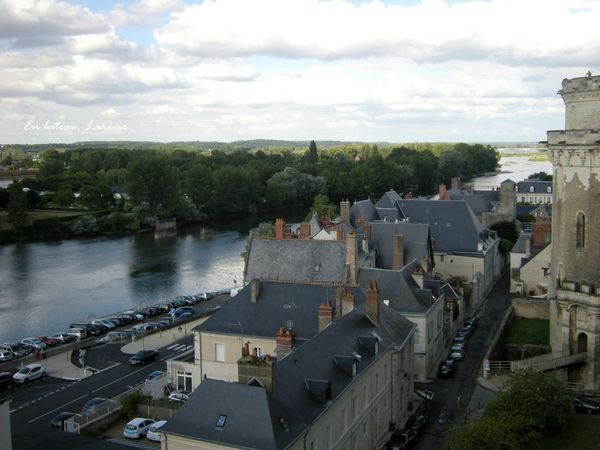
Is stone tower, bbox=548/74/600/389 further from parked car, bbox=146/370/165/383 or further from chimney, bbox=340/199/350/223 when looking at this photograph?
chimney, bbox=340/199/350/223

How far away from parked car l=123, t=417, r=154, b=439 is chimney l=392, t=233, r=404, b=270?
54.3 ft

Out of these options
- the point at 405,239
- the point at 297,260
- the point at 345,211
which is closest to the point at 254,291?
the point at 297,260

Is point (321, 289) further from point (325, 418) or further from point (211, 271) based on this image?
point (211, 271)

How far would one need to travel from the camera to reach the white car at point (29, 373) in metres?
27.1

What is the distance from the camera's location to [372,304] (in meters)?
21.8

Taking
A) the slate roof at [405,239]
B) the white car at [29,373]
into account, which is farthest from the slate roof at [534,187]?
the white car at [29,373]

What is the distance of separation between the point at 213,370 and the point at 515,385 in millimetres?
11102

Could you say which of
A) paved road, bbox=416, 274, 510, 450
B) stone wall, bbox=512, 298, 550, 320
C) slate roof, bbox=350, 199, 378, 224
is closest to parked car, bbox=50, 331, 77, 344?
paved road, bbox=416, 274, 510, 450

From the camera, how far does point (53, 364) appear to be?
29.9m

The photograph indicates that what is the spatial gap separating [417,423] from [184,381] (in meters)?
9.06

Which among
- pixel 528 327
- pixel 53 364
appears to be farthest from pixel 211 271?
pixel 528 327

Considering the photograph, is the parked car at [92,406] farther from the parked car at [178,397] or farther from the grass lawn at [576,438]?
the grass lawn at [576,438]

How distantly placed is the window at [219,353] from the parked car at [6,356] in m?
11.6

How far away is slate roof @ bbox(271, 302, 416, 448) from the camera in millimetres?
15366
